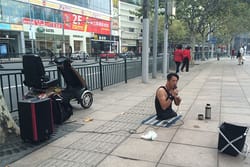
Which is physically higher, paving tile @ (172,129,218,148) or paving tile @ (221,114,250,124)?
paving tile @ (221,114,250,124)

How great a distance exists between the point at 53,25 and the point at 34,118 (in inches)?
1641

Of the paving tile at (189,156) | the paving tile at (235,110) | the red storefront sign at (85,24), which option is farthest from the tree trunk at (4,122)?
the red storefront sign at (85,24)

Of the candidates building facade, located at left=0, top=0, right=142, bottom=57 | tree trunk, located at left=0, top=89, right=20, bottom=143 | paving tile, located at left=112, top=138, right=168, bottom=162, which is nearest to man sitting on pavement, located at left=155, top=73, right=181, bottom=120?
paving tile, located at left=112, top=138, right=168, bottom=162

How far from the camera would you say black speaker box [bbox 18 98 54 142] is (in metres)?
3.97

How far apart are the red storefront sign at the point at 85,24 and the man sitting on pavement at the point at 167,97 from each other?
43.1 m

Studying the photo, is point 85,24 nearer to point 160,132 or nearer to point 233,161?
point 160,132

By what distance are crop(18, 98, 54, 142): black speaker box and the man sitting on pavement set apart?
7.37 ft

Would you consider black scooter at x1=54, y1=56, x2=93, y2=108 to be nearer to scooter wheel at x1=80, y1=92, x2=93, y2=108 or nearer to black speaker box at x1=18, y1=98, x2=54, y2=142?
scooter wheel at x1=80, y1=92, x2=93, y2=108

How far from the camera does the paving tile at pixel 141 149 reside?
3.67 metres

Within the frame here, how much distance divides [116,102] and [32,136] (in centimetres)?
357

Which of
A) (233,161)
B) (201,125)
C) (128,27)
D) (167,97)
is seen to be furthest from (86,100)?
(128,27)

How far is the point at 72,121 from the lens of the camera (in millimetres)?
5434

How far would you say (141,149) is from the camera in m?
3.91

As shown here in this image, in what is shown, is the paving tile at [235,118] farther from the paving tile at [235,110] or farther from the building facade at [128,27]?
the building facade at [128,27]
